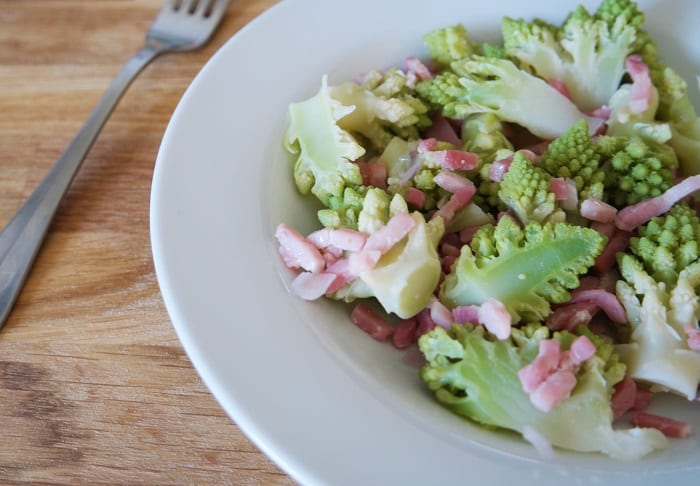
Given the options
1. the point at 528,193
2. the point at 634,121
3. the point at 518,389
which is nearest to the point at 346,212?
the point at 528,193

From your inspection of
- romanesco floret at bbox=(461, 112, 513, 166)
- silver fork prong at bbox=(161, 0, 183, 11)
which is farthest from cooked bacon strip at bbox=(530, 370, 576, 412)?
silver fork prong at bbox=(161, 0, 183, 11)

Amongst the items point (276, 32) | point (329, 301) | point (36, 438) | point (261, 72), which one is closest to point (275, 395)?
point (329, 301)

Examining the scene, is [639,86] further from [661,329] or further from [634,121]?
[661,329]

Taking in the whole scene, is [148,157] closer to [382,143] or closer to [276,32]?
[276,32]

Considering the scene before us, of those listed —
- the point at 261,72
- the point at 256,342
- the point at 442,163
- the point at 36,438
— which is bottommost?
the point at 36,438

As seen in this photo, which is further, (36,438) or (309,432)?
(36,438)

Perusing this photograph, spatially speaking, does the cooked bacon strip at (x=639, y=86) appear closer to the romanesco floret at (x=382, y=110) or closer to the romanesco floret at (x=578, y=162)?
the romanesco floret at (x=578, y=162)

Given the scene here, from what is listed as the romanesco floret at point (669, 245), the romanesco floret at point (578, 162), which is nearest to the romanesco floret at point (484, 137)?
the romanesco floret at point (578, 162)
